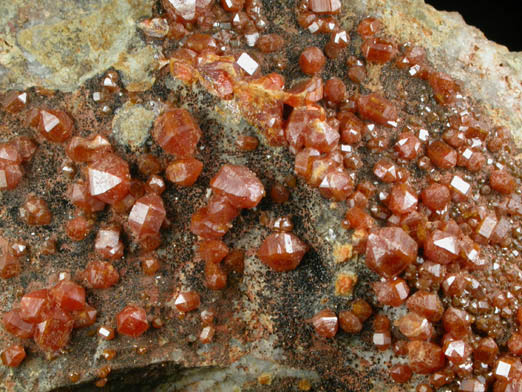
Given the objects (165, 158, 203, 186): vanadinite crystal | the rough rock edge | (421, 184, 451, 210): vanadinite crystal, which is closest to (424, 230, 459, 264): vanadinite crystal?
(421, 184, 451, 210): vanadinite crystal

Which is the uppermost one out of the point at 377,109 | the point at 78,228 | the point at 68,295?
the point at 377,109

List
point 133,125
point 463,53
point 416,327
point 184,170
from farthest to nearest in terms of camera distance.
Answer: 1. point 463,53
2. point 133,125
3. point 184,170
4. point 416,327

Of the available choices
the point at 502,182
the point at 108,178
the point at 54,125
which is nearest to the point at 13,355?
the point at 108,178

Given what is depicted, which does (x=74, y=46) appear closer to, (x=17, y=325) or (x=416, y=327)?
(x=17, y=325)

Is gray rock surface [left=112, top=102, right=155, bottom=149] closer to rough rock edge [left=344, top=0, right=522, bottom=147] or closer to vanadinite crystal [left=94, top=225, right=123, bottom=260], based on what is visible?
vanadinite crystal [left=94, top=225, right=123, bottom=260]

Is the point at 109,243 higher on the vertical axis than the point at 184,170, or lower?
lower

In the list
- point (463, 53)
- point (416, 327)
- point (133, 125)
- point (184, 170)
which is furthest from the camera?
point (463, 53)

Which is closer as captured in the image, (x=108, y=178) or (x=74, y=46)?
(x=108, y=178)
